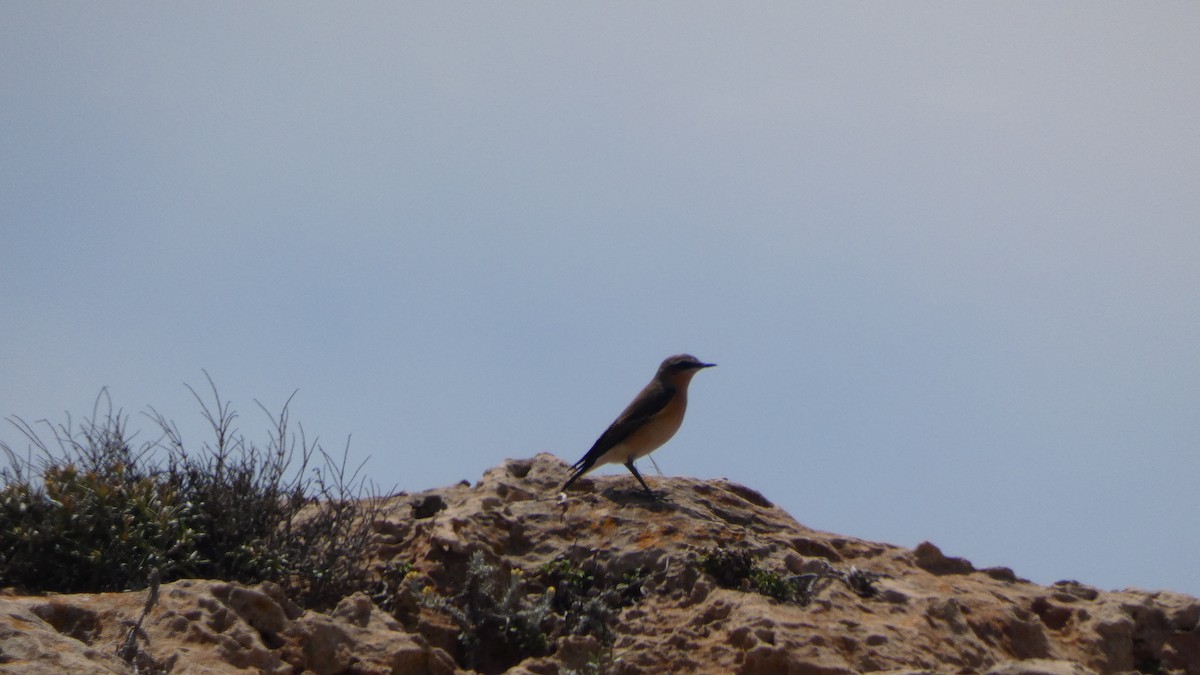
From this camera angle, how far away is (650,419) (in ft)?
37.9

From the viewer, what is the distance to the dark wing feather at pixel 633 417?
11.0 metres

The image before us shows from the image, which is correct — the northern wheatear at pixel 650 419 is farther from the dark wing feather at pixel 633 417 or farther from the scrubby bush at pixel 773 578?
the scrubby bush at pixel 773 578

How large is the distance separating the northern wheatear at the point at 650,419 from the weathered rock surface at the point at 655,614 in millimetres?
1706

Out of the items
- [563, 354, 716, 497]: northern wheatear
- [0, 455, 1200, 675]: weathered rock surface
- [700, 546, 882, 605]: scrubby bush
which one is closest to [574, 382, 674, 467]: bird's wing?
[563, 354, 716, 497]: northern wheatear

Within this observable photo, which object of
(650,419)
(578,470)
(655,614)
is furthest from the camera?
(650,419)

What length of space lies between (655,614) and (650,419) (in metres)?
4.75

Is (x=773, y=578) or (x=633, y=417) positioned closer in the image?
(x=773, y=578)

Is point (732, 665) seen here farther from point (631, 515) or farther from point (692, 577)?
point (631, 515)

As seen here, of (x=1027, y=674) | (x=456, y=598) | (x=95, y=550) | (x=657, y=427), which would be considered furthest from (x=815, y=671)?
(x=657, y=427)

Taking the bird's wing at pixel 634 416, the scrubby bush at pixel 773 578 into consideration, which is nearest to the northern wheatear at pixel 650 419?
the bird's wing at pixel 634 416

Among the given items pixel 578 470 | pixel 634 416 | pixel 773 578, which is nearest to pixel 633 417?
pixel 634 416

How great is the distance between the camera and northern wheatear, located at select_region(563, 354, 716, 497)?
11117mm

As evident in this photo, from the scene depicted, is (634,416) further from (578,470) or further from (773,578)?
(773,578)

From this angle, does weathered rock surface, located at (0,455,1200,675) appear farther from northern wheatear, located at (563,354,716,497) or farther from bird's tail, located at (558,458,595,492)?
northern wheatear, located at (563,354,716,497)
